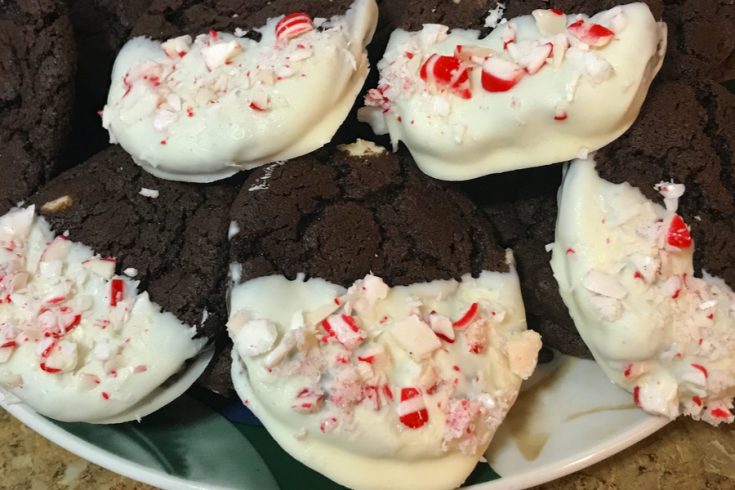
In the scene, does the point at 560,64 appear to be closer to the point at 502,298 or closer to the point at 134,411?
the point at 502,298

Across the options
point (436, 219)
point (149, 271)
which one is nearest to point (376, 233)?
point (436, 219)

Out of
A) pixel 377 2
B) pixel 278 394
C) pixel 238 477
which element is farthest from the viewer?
pixel 377 2

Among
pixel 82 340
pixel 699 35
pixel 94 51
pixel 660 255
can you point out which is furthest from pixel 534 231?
pixel 94 51

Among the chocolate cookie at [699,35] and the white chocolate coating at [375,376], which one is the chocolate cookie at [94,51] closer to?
the white chocolate coating at [375,376]

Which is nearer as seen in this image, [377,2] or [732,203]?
[732,203]

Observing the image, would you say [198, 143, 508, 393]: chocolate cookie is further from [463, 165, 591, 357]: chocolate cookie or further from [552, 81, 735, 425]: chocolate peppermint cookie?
[552, 81, 735, 425]: chocolate peppermint cookie

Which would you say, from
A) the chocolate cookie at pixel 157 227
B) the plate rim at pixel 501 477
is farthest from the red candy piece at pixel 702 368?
the chocolate cookie at pixel 157 227

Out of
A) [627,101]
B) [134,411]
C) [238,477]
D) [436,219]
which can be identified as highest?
[627,101]
